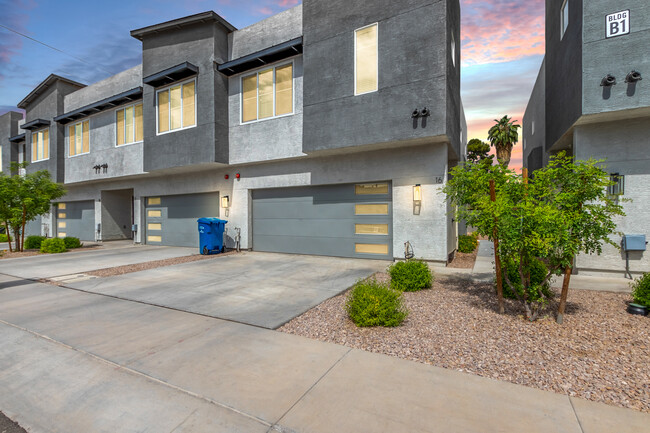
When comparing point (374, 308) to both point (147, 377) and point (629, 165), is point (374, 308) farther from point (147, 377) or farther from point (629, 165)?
point (629, 165)

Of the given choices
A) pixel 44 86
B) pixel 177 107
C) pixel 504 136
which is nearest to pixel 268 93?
pixel 177 107

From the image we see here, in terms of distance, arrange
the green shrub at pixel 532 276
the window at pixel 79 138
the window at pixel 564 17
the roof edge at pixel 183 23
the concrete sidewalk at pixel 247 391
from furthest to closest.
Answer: the window at pixel 79 138, the roof edge at pixel 183 23, the window at pixel 564 17, the green shrub at pixel 532 276, the concrete sidewalk at pixel 247 391

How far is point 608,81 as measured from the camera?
660cm

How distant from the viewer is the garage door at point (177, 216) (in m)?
13.9

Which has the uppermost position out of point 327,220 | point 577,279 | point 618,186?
point 618,186

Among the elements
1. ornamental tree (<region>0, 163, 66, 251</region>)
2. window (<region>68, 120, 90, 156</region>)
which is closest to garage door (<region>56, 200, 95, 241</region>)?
window (<region>68, 120, 90, 156</region>)

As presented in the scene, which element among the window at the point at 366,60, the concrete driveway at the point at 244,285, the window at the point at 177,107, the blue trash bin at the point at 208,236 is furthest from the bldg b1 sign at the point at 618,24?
the window at the point at 177,107

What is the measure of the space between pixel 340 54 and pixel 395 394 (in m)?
9.20

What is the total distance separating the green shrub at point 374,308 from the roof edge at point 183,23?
11868 mm

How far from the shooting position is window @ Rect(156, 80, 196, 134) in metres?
12.4

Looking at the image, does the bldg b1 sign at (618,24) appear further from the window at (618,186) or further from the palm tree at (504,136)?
the palm tree at (504,136)

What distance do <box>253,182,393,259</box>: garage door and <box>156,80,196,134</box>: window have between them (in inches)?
167

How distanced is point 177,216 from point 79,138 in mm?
8643

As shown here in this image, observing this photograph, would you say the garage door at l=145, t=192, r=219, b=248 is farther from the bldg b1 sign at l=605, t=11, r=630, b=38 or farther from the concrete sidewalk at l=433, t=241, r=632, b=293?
the bldg b1 sign at l=605, t=11, r=630, b=38
